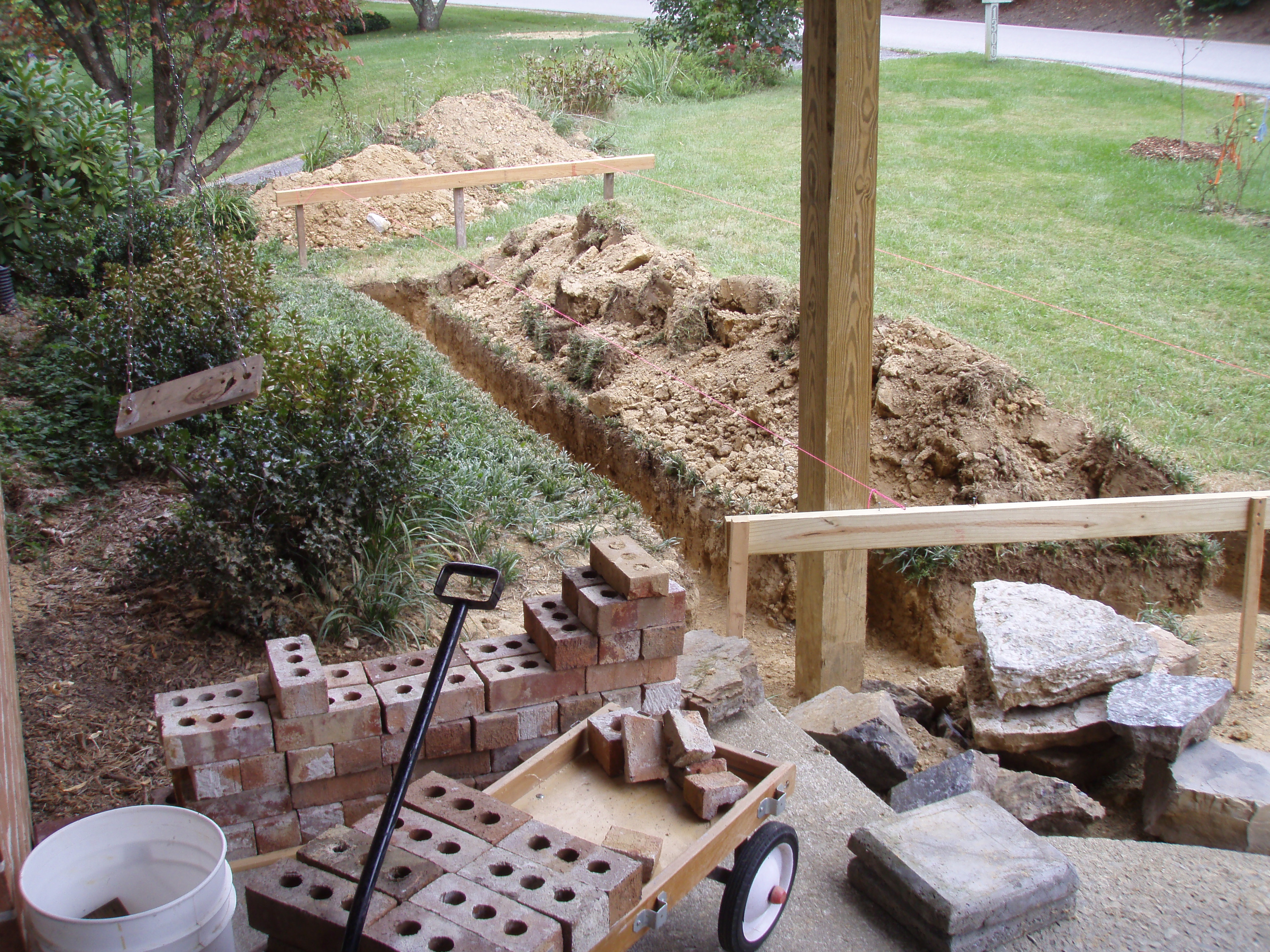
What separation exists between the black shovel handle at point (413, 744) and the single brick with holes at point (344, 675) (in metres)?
0.94

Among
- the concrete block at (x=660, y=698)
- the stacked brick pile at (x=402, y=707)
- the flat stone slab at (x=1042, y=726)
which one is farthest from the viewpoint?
the flat stone slab at (x=1042, y=726)

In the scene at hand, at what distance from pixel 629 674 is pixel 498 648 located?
408mm

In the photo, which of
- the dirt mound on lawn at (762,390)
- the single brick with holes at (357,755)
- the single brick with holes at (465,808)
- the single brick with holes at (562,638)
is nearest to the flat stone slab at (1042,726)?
the dirt mound on lawn at (762,390)

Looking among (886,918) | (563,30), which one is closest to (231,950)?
(886,918)

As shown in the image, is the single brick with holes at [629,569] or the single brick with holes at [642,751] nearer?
the single brick with holes at [642,751]

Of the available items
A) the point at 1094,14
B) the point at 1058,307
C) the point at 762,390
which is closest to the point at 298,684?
the point at 762,390

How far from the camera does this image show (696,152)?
12.9 m

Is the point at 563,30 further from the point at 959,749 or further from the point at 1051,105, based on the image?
the point at 959,749

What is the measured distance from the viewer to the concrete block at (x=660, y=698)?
297 centimetres

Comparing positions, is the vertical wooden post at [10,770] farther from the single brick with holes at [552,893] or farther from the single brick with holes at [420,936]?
the single brick with holes at [552,893]

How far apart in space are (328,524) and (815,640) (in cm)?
224

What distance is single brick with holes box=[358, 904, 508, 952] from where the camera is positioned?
1774 millimetres

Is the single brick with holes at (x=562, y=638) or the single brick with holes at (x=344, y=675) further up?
the single brick with holes at (x=562, y=638)

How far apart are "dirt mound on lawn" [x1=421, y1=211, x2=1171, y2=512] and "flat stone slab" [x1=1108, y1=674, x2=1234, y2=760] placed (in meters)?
1.67
